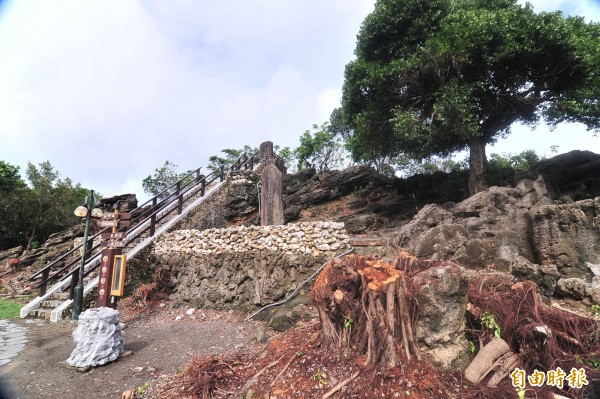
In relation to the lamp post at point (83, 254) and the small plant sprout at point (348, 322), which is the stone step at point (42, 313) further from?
the small plant sprout at point (348, 322)

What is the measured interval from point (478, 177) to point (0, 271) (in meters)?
23.3

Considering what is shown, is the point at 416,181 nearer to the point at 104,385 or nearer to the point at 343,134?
the point at 343,134

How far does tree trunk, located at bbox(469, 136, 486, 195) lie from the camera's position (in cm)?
1233

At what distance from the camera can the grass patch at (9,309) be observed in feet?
26.2

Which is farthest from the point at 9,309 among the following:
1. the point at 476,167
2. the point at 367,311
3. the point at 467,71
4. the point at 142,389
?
the point at 467,71

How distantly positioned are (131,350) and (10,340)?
292 cm

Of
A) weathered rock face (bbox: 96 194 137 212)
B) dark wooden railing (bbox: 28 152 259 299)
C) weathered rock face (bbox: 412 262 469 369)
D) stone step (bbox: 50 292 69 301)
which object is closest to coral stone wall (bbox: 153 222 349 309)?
dark wooden railing (bbox: 28 152 259 299)

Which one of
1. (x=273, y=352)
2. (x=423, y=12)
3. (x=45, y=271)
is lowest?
(x=273, y=352)

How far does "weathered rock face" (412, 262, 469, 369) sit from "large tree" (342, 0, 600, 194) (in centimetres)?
924

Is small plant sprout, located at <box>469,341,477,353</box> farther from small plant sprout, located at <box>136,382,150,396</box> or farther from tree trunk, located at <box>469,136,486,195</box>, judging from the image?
tree trunk, located at <box>469,136,486,195</box>

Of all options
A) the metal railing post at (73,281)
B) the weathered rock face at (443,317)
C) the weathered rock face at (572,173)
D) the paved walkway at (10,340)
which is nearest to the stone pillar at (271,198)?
the metal railing post at (73,281)

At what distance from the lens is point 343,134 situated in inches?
1188

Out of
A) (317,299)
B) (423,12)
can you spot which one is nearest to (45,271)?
(317,299)

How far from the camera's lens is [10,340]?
607 centimetres
